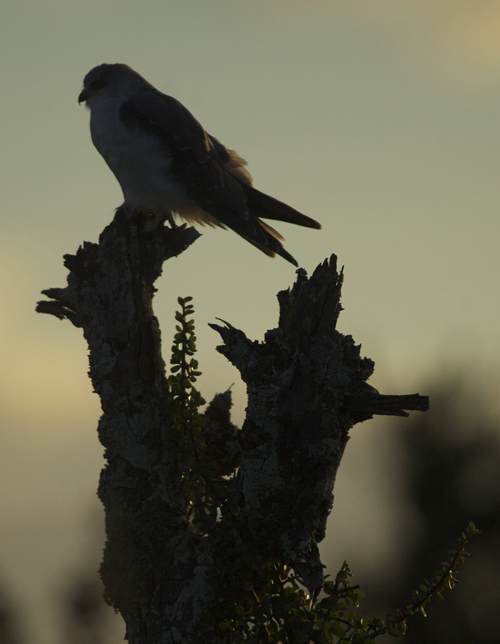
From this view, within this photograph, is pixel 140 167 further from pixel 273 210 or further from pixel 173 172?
pixel 273 210

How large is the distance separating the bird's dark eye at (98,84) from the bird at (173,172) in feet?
0.74

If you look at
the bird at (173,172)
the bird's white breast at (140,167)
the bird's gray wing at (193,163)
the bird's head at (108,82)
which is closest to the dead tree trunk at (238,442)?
the bird at (173,172)

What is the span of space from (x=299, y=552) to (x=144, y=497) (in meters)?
0.93

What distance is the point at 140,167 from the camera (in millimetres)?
5652

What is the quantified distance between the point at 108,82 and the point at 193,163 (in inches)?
55.3

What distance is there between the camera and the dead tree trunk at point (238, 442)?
345cm

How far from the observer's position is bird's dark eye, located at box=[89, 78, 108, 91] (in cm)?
648

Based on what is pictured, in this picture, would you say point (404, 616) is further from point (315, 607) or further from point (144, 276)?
point (144, 276)

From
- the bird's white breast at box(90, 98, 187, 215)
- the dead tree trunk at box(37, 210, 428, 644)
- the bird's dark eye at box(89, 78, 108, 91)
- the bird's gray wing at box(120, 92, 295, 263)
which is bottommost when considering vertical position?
the dead tree trunk at box(37, 210, 428, 644)

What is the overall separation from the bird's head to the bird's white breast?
0.71 metres

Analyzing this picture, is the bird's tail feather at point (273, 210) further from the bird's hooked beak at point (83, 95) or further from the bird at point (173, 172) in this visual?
the bird's hooked beak at point (83, 95)

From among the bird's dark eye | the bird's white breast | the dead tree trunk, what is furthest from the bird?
the dead tree trunk

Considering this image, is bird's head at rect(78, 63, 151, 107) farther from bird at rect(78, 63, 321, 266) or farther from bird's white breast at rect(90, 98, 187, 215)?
bird's white breast at rect(90, 98, 187, 215)

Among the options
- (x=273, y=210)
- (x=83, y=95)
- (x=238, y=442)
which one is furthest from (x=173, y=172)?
(x=238, y=442)
